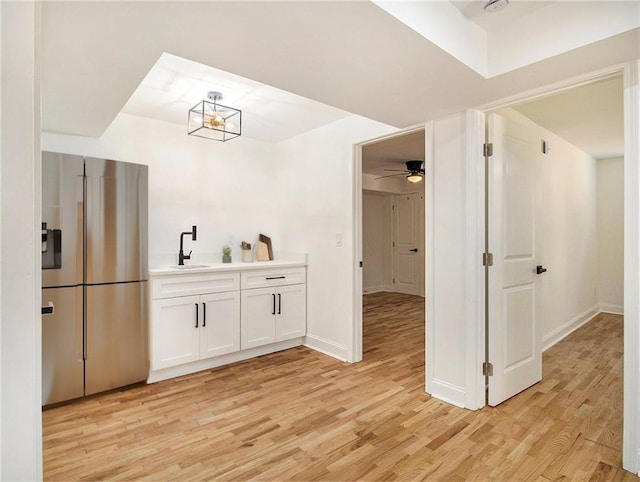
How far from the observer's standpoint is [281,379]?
9.95 ft

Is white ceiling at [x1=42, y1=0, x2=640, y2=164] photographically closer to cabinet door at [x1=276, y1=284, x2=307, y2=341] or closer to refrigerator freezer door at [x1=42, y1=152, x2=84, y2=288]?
refrigerator freezer door at [x1=42, y1=152, x2=84, y2=288]

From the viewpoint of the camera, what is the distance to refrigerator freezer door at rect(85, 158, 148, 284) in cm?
265

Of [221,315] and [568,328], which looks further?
[568,328]

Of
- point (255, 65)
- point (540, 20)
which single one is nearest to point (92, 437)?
point (255, 65)

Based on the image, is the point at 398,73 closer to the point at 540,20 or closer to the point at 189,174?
the point at 540,20

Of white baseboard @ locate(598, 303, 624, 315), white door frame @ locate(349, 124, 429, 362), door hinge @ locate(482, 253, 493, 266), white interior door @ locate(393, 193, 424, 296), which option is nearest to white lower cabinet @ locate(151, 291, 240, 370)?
white door frame @ locate(349, 124, 429, 362)

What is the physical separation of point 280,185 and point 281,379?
2.27 m

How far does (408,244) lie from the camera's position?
746 cm

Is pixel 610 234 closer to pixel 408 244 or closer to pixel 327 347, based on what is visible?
pixel 408 244

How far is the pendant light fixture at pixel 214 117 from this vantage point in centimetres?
278

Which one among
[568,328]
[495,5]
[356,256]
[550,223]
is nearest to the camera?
[495,5]

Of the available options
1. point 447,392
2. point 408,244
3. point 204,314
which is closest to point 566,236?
point 447,392

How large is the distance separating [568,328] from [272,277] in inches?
144

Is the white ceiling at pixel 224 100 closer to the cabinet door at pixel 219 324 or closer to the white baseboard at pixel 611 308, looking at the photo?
the cabinet door at pixel 219 324
